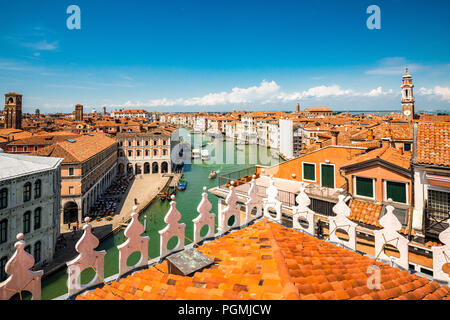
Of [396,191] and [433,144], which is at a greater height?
[433,144]

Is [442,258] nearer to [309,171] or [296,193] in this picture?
[296,193]

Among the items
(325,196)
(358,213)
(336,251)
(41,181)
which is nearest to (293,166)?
(325,196)

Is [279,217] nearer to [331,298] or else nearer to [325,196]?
[331,298]

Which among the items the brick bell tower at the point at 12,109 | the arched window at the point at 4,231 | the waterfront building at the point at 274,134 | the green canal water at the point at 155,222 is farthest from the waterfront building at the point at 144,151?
the waterfront building at the point at 274,134

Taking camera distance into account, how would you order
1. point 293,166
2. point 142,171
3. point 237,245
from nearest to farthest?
point 237,245 < point 293,166 < point 142,171

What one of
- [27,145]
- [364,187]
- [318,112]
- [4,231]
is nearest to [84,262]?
[364,187]

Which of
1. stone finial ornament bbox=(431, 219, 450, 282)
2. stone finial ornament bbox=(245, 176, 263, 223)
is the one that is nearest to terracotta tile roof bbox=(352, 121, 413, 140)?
stone finial ornament bbox=(431, 219, 450, 282)
